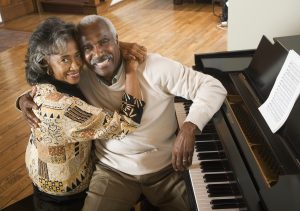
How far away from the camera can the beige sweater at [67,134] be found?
4.76 feet

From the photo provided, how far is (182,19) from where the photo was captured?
235 inches

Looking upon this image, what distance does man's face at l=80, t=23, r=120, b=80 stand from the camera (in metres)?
1.55

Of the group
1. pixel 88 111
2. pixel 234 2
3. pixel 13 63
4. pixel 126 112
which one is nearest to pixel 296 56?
pixel 126 112

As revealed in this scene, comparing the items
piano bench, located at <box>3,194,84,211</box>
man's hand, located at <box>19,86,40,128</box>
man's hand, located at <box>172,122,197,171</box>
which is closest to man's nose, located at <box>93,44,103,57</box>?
man's hand, located at <box>19,86,40,128</box>

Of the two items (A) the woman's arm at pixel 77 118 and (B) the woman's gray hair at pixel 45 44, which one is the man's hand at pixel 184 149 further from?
(B) the woman's gray hair at pixel 45 44

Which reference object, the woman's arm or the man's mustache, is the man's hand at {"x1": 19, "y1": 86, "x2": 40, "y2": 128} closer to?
the woman's arm

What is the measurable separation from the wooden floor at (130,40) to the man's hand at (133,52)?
1377 mm

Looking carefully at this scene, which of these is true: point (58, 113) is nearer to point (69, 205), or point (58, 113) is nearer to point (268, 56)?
point (69, 205)

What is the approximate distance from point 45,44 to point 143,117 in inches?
20.2

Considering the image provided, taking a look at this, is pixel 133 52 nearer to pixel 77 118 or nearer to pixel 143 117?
pixel 143 117

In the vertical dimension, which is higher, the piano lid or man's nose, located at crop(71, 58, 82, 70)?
man's nose, located at crop(71, 58, 82, 70)

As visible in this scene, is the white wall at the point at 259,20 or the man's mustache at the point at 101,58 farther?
the white wall at the point at 259,20

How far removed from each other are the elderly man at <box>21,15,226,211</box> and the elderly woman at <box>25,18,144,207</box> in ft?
0.21

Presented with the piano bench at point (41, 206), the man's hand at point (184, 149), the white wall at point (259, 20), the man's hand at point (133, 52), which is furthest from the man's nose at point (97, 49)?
the white wall at point (259, 20)
